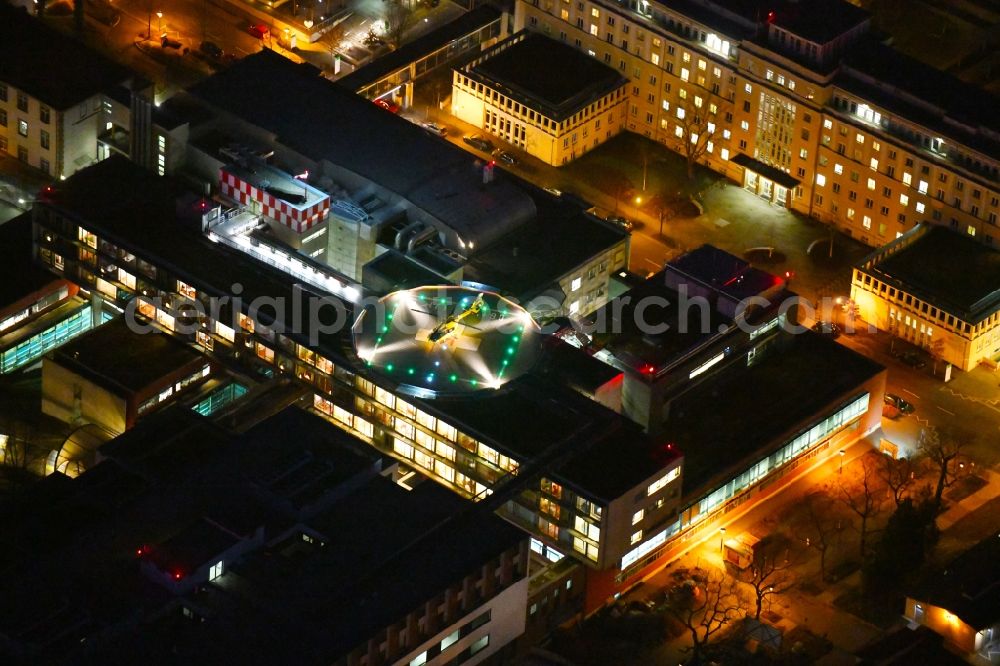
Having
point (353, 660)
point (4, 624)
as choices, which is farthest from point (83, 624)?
point (353, 660)

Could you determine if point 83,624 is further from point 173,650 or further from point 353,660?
point 353,660

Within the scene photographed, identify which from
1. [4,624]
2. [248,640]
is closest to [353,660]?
[248,640]

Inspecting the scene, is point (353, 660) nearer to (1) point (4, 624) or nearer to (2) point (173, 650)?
(2) point (173, 650)

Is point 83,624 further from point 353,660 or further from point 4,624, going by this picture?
point 353,660

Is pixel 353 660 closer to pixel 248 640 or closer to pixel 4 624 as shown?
pixel 248 640
